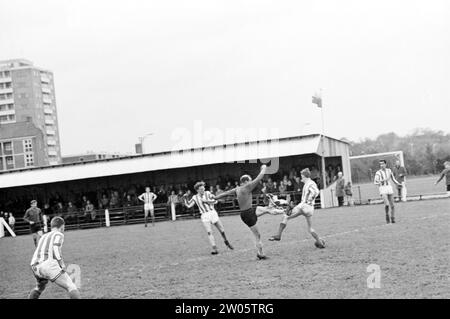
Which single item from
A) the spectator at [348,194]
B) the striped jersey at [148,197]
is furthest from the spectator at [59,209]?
the spectator at [348,194]

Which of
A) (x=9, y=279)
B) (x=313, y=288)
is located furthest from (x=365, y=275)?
(x=9, y=279)

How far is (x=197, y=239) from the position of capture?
18031 mm

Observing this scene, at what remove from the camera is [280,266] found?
10695 mm

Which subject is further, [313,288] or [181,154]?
[181,154]

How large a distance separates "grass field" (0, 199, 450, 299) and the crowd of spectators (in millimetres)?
10994

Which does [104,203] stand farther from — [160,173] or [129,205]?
[160,173]

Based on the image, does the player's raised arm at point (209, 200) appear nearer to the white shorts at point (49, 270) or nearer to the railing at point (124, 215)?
the white shorts at point (49, 270)

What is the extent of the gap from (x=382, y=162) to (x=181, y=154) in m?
16.0

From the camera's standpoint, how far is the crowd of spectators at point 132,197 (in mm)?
29172

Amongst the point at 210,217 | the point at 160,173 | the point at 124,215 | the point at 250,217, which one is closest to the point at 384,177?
the point at 210,217

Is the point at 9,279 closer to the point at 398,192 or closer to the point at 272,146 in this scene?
the point at 272,146

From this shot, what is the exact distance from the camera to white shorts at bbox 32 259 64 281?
8500 millimetres

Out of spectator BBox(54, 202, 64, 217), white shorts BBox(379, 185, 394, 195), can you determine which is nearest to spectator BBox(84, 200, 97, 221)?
spectator BBox(54, 202, 64, 217)

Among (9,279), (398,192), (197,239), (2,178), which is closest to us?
(9,279)
